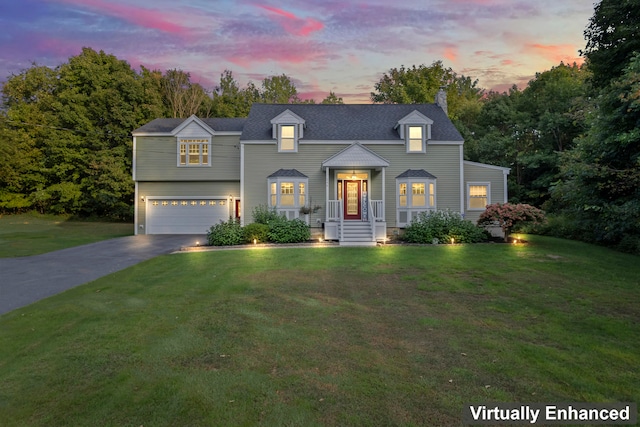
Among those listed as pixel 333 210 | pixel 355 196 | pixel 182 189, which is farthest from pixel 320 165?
pixel 182 189

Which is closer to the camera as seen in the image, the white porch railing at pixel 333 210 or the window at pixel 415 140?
the white porch railing at pixel 333 210

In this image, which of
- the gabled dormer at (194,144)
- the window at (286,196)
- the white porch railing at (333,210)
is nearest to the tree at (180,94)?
the gabled dormer at (194,144)

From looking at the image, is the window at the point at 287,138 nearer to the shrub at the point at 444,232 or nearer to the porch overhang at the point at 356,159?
the porch overhang at the point at 356,159

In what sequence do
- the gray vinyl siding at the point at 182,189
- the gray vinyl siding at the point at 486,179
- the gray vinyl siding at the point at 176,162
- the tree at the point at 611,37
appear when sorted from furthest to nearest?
the gray vinyl siding at the point at 182,189 < the gray vinyl siding at the point at 176,162 < the gray vinyl siding at the point at 486,179 < the tree at the point at 611,37

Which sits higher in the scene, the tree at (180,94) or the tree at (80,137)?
the tree at (180,94)

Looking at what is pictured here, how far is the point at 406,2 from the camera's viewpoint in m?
13.6

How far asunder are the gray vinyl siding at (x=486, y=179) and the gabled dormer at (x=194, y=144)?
15534 millimetres

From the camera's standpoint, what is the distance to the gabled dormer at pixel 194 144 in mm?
20828

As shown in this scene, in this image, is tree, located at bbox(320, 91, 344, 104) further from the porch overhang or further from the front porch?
the porch overhang

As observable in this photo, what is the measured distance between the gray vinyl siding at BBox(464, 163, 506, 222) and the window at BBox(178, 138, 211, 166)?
613 inches

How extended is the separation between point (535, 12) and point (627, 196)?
29.4 ft

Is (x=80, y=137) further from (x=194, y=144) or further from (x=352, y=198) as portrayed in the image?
(x=352, y=198)

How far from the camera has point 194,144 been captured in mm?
21000

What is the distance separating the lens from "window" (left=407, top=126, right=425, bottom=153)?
62.7 feet
